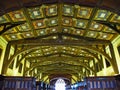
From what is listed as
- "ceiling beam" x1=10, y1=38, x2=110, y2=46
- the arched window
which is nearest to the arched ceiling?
"ceiling beam" x1=10, y1=38, x2=110, y2=46

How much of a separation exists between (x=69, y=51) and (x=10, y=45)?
7404 mm

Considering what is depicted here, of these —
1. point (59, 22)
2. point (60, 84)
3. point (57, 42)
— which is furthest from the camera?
point (60, 84)

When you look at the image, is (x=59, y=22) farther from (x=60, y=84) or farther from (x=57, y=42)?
(x=60, y=84)

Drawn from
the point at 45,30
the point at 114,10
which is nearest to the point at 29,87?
the point at 45,30

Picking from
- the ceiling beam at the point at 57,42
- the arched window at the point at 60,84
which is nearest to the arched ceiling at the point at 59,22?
the ceiling beam at the point at 57,42

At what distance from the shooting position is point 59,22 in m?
11.7

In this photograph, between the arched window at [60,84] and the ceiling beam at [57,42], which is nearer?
the ceiling beam at [57,42]

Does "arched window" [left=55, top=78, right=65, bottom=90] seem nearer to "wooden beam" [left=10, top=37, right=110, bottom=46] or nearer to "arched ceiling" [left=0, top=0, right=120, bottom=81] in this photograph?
"arched ceiling" [left=0, top=0, right=120, bottom=81]

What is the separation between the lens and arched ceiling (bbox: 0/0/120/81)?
8.07m

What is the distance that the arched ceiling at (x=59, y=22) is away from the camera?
8070 mm

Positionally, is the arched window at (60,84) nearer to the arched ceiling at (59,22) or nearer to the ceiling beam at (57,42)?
the arched ceiling at (59,22)

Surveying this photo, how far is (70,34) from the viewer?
13742 millimetres

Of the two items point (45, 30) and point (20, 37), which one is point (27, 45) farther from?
point (45, 30)

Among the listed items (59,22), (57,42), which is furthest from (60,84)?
(59,22)
